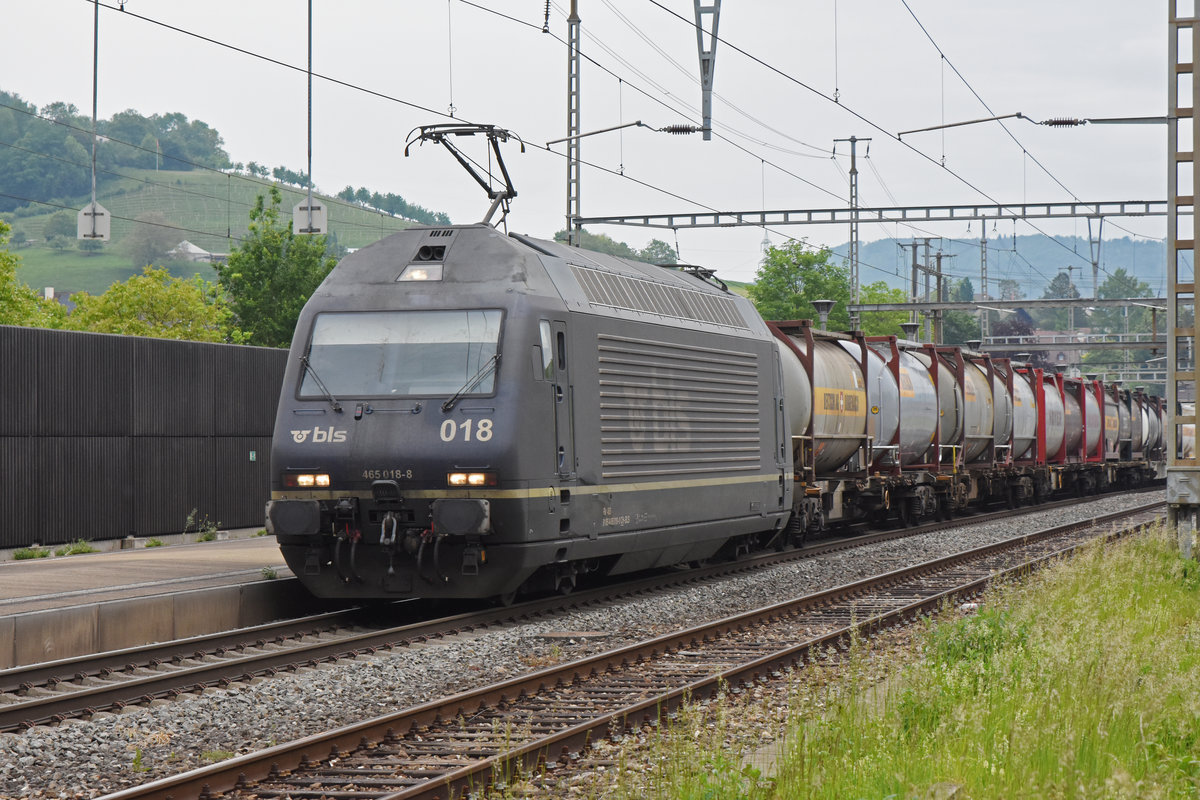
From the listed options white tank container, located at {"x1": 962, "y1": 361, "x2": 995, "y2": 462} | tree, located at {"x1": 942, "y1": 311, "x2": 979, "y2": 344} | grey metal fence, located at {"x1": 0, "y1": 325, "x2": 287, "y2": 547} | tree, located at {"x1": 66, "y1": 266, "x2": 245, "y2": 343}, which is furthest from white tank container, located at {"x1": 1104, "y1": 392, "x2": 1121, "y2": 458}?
tree, located at {"x1": 942, "y1": 311, "x2": 979, "y2": 344}

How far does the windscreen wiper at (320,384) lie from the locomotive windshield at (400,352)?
0.01 metres

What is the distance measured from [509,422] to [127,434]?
432 inches

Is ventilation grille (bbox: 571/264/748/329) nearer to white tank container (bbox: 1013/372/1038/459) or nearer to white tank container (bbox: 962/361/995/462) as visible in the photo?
white tank container (bbox: 962/361/995/462)

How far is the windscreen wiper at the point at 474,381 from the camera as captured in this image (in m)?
12.9

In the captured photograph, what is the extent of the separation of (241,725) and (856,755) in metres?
4.01

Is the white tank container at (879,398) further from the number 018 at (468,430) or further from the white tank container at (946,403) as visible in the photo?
the number 018 at (468,430)

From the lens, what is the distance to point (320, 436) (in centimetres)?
1318

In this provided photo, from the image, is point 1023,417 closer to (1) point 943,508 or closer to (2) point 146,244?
(1) point 943,508

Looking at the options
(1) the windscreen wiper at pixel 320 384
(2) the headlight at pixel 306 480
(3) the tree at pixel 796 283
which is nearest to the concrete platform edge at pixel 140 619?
(2) the headlight at pixel 306 480

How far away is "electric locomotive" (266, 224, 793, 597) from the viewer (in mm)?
12758

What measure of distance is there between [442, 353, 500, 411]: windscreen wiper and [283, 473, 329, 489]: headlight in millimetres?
1309

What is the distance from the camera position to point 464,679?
34.4 feet

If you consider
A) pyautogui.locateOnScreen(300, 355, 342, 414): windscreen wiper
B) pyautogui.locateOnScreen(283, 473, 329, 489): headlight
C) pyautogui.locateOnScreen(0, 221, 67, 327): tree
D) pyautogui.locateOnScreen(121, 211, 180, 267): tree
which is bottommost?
pyautogui.locateOnScreen(283, 473, 329, 489): headlight

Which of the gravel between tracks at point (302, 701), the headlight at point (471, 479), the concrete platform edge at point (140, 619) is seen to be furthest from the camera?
the headlight at point (471, 479)
